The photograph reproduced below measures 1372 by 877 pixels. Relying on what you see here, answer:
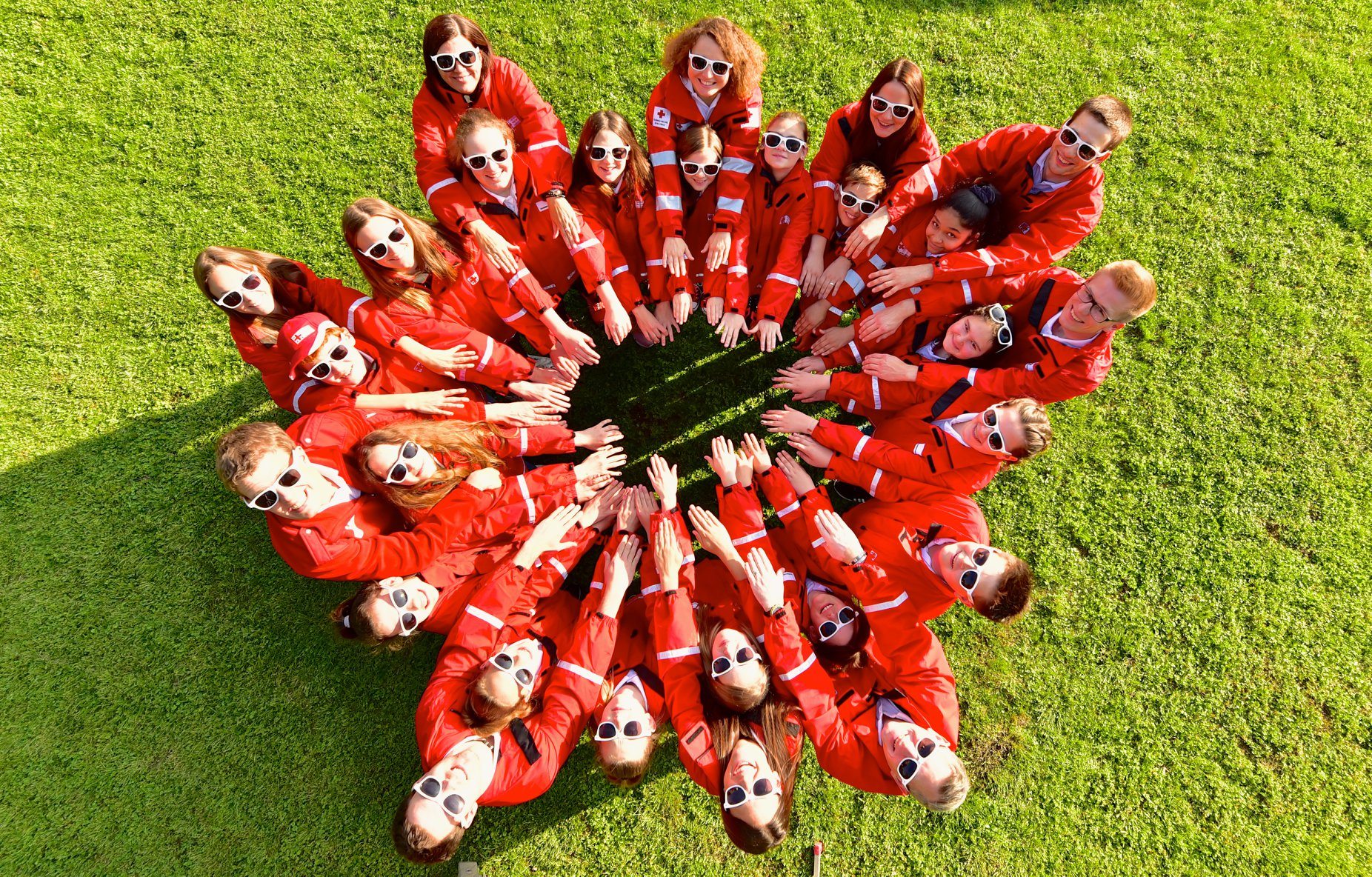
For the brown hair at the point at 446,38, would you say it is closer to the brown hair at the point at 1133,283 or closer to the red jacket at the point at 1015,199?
the red jacket at the point at 1015,199

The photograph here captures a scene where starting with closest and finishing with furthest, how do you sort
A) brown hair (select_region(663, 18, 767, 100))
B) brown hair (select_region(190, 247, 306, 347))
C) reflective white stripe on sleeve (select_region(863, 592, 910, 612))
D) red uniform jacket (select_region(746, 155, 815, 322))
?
brown hair (select_region(190, 247, 306, 347)), reflective white stripe on sleeve (select_region(863, 592, 910, 612)), brown hair (select_region(663, 18, 767, 100)), red uniform jacket (select_region(746, 155, 815, 322))

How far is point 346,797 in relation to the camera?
4738 millimetres

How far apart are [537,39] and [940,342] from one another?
4.48m

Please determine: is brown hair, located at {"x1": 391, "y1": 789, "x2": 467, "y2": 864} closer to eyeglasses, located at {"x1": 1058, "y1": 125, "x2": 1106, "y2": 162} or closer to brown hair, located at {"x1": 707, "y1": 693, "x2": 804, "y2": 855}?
brown hair, located at {"x1": 707, "y1": 693, "x2": 804, "y2": 855}

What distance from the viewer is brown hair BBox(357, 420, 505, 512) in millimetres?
3756

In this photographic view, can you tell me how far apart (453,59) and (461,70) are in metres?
0.07

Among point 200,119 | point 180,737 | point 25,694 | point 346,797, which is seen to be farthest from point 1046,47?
point 25,694

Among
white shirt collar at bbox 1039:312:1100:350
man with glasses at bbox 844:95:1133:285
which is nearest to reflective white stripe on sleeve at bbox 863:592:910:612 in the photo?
white shirt collar at bbox 1039:312:1100:350

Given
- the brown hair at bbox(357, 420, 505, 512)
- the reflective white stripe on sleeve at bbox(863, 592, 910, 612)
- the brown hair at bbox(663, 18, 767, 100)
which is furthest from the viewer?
the brown hair at bbox(663, 18, 767, 100)

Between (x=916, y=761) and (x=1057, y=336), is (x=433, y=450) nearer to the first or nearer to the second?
(x=916, y=761)

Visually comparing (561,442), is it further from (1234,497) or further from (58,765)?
(1234,497)

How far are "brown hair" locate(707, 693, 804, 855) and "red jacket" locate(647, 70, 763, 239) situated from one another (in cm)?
318

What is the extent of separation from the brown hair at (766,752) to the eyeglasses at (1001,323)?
105 inches

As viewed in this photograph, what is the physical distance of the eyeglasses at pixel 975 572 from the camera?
3553mm
